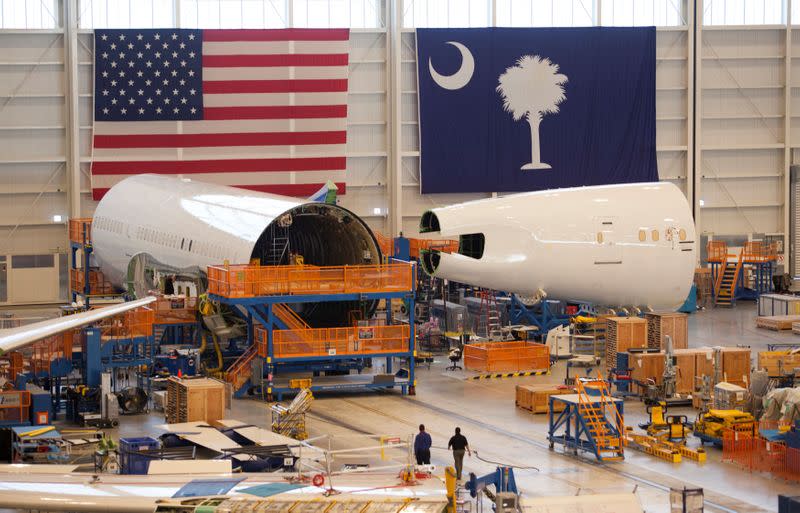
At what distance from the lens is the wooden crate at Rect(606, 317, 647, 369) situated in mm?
39969

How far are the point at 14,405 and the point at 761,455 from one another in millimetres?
17776

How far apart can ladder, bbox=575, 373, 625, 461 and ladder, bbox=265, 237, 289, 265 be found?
48.0ft

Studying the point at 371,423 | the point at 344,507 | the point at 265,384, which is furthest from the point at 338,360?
the point at 344,507

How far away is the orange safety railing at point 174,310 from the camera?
41.0 meters

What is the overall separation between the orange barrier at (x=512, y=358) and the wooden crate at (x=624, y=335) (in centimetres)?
232

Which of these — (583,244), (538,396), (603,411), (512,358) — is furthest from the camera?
(583,244)

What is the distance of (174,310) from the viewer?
137ft

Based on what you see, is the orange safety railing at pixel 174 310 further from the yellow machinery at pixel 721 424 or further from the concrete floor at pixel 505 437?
the yellow machinery at pixel 721 424

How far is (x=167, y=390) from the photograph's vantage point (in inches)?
A: 1335

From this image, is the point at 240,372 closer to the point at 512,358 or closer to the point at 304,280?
the point at 304,280

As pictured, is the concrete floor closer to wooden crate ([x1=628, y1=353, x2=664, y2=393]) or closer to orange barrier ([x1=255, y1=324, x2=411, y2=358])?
wooden crate ([x1=628, y1=353, x2=664, y2=393])

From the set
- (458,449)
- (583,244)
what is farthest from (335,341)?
(583,244)

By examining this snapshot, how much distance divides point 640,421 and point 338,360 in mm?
10861

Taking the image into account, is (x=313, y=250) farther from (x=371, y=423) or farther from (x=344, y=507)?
(x=344, y=507)
